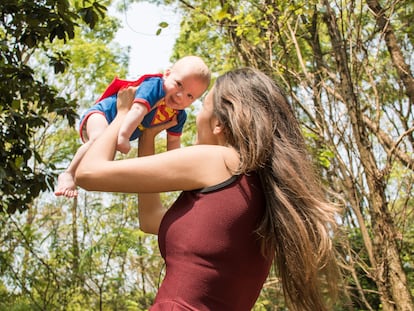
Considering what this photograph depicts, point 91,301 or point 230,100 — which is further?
point 91,301

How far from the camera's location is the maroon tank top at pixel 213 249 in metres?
Result: 1.38

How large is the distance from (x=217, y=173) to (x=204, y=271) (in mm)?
255

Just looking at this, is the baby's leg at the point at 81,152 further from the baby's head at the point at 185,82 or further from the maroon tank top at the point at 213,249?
the maroon tank top at the point at 213,249

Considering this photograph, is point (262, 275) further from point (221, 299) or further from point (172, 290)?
point (172, 290)

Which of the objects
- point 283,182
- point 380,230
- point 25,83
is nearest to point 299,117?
point 380,230

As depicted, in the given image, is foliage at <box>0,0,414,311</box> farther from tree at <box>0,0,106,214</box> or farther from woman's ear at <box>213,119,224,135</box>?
woman's ear at <box>213,119,224,135</box>

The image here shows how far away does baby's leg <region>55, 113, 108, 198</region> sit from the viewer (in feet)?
6.98

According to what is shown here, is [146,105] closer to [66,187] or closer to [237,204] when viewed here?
[66,187]

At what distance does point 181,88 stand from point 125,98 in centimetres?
23

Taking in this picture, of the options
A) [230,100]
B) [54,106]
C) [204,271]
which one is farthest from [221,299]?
[54,106]

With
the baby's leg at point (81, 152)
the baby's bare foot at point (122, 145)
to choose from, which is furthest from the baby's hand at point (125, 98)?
the baby's bare foot at point (122, 145)

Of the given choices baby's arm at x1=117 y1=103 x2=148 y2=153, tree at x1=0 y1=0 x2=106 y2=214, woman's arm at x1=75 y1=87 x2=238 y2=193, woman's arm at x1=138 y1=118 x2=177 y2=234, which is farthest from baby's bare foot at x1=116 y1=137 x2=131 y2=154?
tree at x1=0 y1=0 x2=106 y2=214

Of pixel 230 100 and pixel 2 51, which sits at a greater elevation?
pixel 2 51

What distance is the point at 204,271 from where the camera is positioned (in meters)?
1.38
